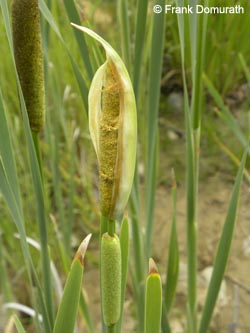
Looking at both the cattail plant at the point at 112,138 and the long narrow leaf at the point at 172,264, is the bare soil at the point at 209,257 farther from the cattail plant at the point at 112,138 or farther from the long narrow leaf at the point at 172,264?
the cattail plant at the point at 112,138

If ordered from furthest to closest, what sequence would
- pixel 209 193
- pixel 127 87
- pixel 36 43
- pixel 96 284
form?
pixel 209 193 → pixel 96 284 → pixel 36 43 → pixel 127 87

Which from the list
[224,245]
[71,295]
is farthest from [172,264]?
[71,295]

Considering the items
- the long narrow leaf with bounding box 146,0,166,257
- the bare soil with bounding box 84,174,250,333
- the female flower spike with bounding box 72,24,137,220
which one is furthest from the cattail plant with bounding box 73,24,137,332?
the bare soil with bounding box 84,174,250,333

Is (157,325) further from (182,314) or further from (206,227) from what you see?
(206,227)

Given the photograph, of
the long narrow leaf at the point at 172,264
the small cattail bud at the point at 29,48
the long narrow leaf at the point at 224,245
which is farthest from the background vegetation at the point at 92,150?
the small cattail bud at the point at 29,48

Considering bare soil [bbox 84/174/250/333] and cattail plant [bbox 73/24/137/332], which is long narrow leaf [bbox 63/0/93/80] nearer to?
cattail plant [bbox 73/24/137/332]

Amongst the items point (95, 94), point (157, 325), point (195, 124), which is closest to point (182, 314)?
point (195, 124)

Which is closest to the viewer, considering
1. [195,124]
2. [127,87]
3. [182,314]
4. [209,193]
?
[127,87]
